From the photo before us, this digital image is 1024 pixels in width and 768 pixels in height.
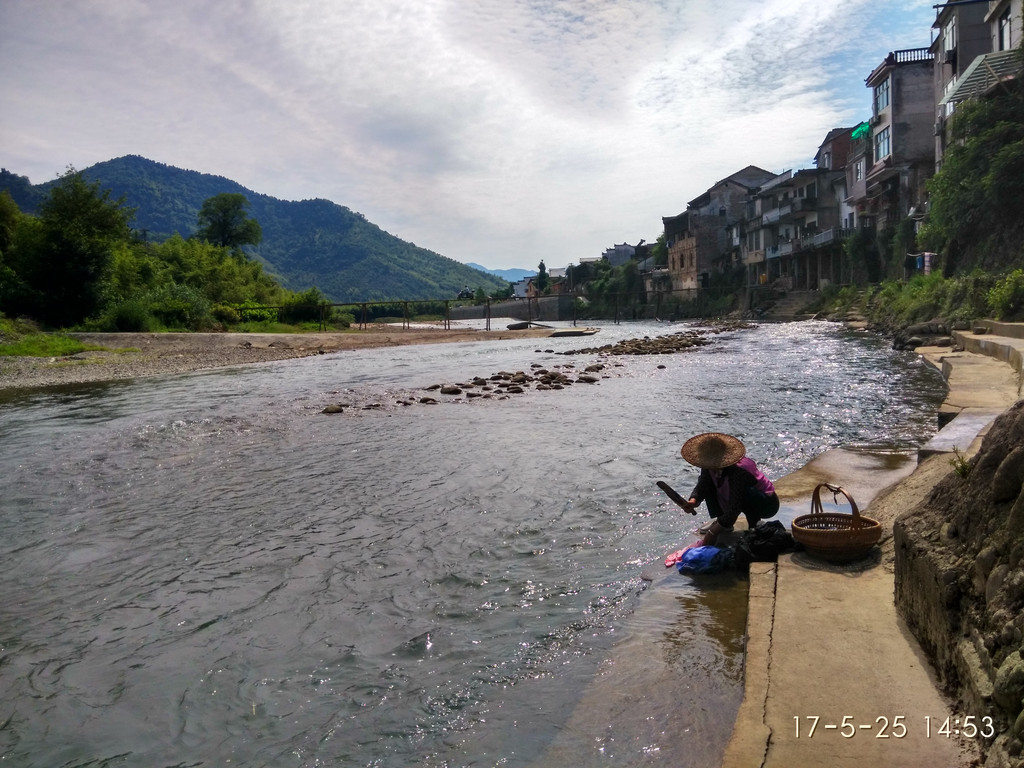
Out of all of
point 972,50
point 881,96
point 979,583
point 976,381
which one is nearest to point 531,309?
point 881,96

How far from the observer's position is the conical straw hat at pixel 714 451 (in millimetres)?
6387

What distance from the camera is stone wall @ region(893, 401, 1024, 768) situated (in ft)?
9.45

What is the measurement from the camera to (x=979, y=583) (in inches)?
133

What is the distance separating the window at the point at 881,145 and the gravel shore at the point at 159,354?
31.5 meters

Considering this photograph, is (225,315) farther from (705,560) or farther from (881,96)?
(705,560)

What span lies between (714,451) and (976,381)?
8.83 metres

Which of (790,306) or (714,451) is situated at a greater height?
(790,306)

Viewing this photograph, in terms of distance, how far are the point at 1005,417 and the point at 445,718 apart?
348 cm

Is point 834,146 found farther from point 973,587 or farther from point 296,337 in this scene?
point 973,587

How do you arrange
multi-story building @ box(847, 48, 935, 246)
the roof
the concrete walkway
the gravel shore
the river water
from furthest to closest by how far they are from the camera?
multi-story building @ box(847, 48, 935, 246) → the roof → the gravel shore → the river water → the concrete walkway

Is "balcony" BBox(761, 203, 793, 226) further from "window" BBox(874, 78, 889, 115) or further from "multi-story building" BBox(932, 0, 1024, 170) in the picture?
"multi-story building" BBox(932, 0, 1024, 170)

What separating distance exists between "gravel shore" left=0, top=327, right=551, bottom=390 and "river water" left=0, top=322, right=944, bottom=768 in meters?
11.7

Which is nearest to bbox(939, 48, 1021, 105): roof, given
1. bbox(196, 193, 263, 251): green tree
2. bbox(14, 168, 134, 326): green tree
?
bbox(14, 168, 134, 326): green tree

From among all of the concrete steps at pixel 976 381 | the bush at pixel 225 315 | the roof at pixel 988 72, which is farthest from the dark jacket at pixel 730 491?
the bush at pixel 225 315
